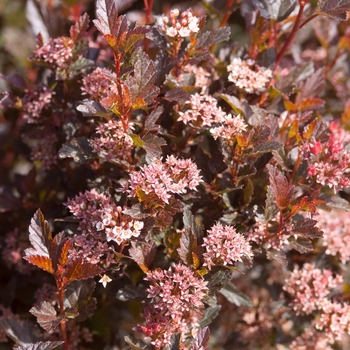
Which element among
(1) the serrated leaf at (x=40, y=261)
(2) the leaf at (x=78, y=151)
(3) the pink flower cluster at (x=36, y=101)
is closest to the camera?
(1) the serrated leaf at (x=40, y=261)

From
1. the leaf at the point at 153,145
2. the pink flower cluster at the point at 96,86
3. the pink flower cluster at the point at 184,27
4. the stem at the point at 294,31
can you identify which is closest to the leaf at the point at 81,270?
the leaf at the point at 153,145

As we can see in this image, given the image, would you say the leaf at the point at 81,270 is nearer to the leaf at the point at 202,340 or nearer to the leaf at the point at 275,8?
the leaf at the point at 202,340

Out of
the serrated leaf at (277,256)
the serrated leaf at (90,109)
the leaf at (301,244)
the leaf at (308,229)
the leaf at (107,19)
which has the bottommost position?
the leaf at (301,244)

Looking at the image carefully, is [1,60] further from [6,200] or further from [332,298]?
[332,298]

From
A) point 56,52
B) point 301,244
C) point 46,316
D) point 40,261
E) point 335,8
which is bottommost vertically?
point 301,244

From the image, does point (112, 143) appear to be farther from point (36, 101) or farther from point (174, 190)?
point (36, 101)

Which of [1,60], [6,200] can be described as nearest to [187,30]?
[6,200]

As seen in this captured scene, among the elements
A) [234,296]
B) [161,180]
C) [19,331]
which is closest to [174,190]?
[161,180]
